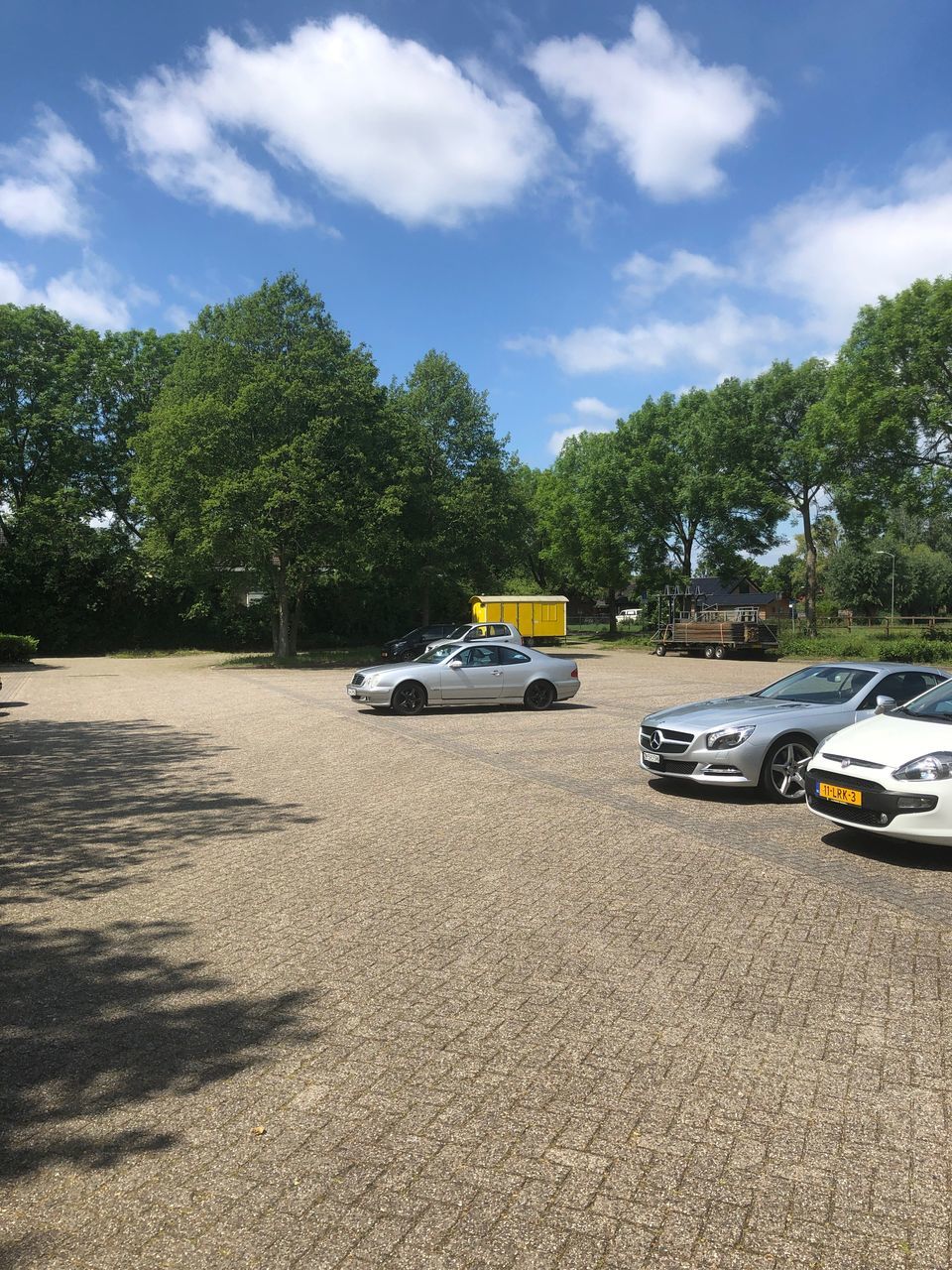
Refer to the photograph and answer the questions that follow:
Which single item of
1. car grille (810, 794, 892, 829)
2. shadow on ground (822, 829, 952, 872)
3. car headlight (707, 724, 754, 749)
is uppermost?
car headlight (707, 724, 754, 749)

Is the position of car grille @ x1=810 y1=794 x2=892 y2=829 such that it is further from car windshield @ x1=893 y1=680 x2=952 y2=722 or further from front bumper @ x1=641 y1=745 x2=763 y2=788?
front bumper @ x1=641 y1=745 x2=763 y2=788

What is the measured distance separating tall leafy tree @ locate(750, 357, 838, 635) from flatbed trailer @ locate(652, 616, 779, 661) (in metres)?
9.34

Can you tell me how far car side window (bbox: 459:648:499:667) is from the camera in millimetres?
16922

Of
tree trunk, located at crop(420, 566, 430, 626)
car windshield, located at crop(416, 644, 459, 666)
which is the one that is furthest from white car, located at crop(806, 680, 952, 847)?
tree trunk, located at crop(420, 566, 430, 626)

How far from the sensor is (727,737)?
8.91 meters

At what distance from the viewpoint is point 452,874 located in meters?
6.50

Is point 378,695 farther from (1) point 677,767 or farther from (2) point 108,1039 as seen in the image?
(2) point 108,1039

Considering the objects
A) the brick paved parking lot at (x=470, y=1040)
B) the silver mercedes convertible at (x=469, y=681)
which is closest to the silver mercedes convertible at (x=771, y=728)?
the brick paved parking lot at (x=470, y=1040)

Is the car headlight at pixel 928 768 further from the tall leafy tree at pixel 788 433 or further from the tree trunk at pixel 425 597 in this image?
the tall leafy tree at pixel 788 433

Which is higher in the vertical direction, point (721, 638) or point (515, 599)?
point (515, 599)

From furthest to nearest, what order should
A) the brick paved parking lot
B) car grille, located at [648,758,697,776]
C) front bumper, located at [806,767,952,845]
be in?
car grille, located at [648,758,697,776]
front bumper, located at [806,767,952,845]
the brick paved parking lot

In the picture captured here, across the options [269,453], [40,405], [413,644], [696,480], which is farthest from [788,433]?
[40,405]

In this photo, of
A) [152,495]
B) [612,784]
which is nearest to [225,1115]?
[612,784]

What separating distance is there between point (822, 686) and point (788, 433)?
1715 inches
